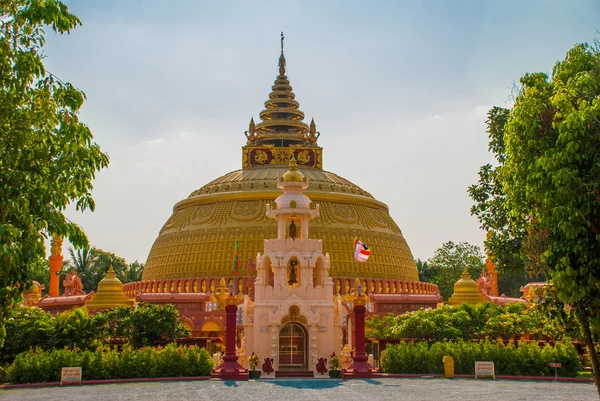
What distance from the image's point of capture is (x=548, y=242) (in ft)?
50.4

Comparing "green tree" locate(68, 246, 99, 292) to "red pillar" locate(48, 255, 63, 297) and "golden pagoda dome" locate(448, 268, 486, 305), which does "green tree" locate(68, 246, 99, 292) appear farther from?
"golden pagoda dome" locate(448, 268, 486, 305)

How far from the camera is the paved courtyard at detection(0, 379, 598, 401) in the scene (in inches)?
885

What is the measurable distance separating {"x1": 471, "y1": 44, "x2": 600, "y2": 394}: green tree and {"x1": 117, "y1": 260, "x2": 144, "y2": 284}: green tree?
223ft

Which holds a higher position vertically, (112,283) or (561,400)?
(112,283)

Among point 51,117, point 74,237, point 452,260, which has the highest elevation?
point 452,260

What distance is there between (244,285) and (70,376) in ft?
85.1

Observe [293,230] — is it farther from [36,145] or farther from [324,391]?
[36,145]

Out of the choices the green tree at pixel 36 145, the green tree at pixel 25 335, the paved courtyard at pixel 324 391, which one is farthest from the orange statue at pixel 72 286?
the green tree at pixel 36 145

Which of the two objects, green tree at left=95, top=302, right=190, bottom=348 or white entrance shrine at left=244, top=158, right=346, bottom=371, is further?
green tree at left=95, top=302, right=190, bottom=348

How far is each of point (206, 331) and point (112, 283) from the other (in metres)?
7.47

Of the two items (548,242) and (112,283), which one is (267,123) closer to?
(112,283)

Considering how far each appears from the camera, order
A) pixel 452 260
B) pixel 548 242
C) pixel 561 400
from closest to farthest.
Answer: pixel 548 242, pixel 561 400, pixel 452 260

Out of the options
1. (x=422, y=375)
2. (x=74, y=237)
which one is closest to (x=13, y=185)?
(x=74, y=237)

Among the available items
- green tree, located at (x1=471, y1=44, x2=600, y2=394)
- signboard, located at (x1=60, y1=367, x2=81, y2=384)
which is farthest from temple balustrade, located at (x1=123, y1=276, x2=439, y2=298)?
green tree, located at (x1=471, y1=44, x2=600, y2=394)
